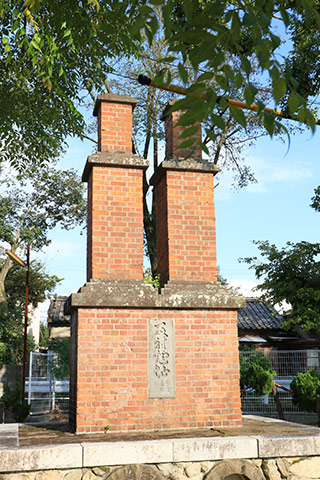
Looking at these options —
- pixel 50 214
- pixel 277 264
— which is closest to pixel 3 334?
pixel 50 214

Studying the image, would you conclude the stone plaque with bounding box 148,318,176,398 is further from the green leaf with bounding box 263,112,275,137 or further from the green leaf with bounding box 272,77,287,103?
the green leaf with bounding box 272,77,287,103

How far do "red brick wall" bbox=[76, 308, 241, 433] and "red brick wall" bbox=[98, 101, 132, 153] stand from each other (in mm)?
2519

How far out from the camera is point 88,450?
5484 millimetres

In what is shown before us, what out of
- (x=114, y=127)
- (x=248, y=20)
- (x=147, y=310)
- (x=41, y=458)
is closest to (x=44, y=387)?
(x=147, y=310)

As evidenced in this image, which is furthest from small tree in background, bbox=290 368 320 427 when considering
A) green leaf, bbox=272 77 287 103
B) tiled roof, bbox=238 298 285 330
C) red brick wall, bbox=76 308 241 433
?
tiled roof, bbox=238 298 285 330

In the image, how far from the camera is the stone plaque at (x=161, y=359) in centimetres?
715

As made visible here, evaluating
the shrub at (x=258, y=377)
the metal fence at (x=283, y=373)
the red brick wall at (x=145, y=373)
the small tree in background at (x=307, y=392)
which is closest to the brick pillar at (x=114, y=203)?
the red brick wall at (x=145, y=373)

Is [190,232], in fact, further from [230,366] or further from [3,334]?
[3,334]

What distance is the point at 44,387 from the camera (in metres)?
15.9

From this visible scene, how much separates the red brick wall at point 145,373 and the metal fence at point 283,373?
6.70 meters

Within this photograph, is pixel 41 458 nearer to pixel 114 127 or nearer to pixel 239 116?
pixel 239 116

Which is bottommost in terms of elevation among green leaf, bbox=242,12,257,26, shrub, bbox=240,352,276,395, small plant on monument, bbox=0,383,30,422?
small plant on monument, bbox=0,383,30,422

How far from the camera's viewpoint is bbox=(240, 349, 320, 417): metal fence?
47.5 feet

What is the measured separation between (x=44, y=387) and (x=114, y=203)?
992cm
